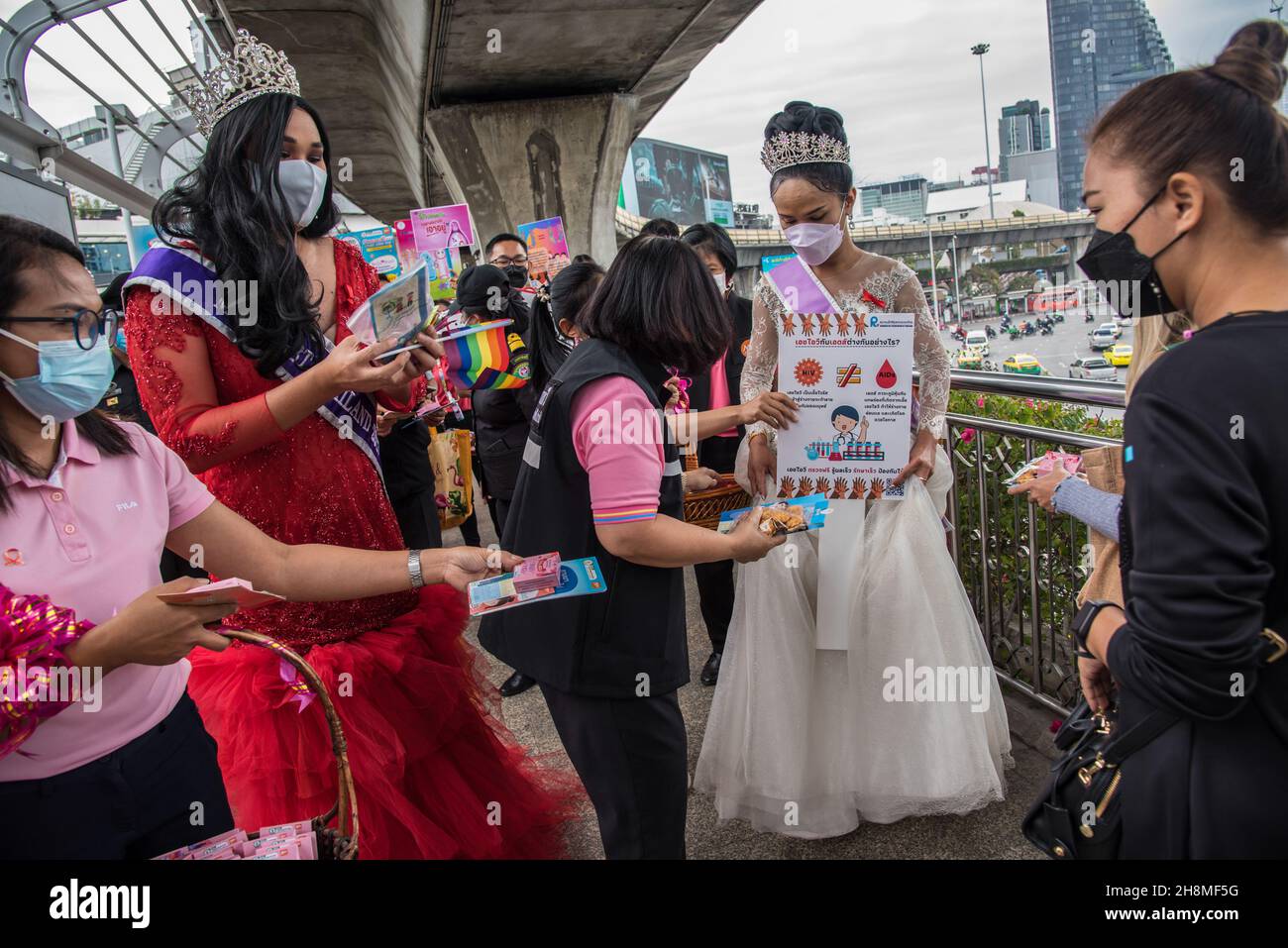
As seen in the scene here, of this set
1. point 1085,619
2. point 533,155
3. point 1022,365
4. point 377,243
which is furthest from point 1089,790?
point 533,155

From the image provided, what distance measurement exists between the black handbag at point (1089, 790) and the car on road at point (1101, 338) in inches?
42.7

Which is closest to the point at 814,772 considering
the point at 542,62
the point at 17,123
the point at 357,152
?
A: the point at 17,123

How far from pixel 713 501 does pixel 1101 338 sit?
1.29 m

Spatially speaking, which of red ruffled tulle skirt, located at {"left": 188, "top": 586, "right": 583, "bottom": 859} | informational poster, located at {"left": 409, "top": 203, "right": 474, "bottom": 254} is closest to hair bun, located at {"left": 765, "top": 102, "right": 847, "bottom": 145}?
red ruffled tulle skirt, located at {"left": 188, "top": 586, "right": 583, "bottom": 859}

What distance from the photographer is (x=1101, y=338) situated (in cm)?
233

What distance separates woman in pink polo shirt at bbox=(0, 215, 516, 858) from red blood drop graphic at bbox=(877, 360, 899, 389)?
1.89 m

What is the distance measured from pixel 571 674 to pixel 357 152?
13.3 m

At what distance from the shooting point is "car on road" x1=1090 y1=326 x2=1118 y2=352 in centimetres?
215

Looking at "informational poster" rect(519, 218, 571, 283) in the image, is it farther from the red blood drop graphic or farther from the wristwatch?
the wristwatch

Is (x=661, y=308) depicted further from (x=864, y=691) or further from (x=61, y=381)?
(x=864, y=691)

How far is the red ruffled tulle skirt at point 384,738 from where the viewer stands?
1945 mm

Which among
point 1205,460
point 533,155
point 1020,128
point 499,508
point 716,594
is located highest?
point 533,155

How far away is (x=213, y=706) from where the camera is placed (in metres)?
1.95

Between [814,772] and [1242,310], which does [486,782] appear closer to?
[814,772]
